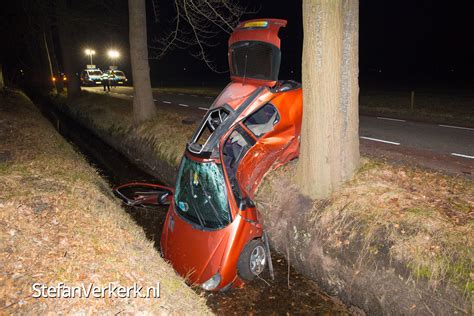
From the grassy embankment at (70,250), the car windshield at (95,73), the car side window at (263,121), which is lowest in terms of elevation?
the grassy embankment at (70,250)

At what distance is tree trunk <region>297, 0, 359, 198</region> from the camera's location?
17.1ft

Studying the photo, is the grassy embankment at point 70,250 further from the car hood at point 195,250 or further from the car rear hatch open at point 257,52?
the car rear hatch open at point 257,52

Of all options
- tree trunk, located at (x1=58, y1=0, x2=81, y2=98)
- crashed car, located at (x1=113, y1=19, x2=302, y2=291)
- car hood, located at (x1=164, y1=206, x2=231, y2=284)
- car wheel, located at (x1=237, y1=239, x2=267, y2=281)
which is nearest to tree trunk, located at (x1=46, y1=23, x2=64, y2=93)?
tree trunk, located at (x1=58, y1=0, x2=81, y2=98)

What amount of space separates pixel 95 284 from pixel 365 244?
3.39 metres

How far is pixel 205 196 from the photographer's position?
511 centimetres

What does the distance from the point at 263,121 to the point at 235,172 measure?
70.9 inches

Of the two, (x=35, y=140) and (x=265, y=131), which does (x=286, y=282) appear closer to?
(x=265, y=131)

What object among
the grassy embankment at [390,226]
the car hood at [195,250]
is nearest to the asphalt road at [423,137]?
the grassy embankment at [390,226]

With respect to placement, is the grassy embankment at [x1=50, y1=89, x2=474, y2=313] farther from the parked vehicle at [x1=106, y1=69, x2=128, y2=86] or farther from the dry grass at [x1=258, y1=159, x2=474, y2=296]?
the parked vehicle at [x1=106, y1=69, x2=128, y2=86]

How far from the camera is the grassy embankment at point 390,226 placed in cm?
393

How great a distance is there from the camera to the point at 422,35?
185 ft

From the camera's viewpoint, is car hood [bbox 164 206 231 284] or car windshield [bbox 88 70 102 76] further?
car windshield [bbox 88 70 102 76]

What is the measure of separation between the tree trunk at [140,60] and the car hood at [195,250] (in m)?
8.61

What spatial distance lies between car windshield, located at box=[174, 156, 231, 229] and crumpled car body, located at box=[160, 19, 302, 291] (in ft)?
0.05
